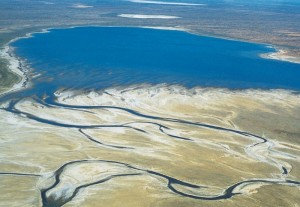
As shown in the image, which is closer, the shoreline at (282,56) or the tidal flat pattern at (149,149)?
the tidal flat pattern at (149,149)

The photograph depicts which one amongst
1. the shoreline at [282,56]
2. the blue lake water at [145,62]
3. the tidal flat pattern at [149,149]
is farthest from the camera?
the shoreline at [282,56]

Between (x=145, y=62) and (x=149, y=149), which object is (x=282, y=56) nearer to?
(x=145, y=62)

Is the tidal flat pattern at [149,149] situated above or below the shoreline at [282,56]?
below

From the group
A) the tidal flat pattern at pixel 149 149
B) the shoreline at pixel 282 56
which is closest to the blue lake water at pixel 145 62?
the shoreline at pixel 282 56

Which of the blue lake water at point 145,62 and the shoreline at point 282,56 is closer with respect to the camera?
the blue lake water at point 145,62

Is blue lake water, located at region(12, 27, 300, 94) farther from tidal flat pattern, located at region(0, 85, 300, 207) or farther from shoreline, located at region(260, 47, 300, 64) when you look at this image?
tidal flat pattern, located at region(0, 85, 300, 207)

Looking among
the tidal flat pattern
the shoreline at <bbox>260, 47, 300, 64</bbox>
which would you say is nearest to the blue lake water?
the shoreline at <bbox>260, 47, 300, 64</bbox>

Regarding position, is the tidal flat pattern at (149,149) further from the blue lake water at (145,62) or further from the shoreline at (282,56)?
the shoreline at (282,56)

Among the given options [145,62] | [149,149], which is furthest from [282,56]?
[149,149]

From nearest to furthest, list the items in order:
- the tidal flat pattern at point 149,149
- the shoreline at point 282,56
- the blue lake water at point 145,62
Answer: the tidal flat pattern at point 149,149 < the blue lake water at point 145,62 < the shoreline at point 282,56
